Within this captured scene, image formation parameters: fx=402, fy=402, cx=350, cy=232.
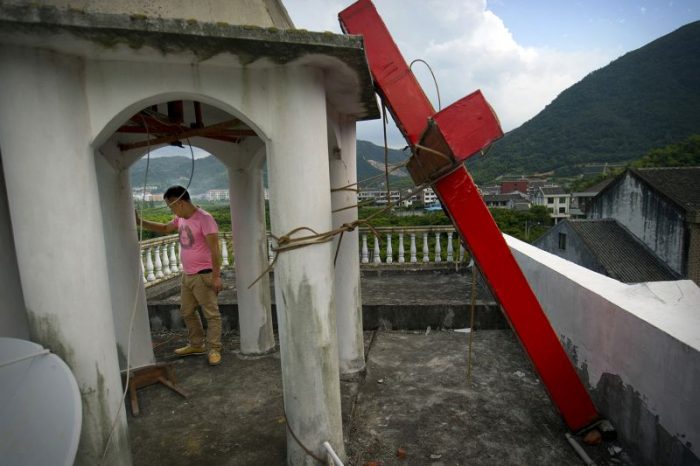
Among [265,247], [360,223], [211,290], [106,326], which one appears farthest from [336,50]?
[211,290]

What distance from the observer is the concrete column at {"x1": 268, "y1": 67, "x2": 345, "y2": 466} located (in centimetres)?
274

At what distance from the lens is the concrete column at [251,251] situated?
480cm

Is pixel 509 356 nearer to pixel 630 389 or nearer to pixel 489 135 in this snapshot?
pixel 630 389

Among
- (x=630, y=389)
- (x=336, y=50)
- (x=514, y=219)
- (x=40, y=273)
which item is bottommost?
(x=514, y=219)

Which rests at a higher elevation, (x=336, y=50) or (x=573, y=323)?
(x=336, y=50)

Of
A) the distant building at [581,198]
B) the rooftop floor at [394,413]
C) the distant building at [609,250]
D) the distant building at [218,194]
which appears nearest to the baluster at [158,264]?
the rooftop floor at [394,413]

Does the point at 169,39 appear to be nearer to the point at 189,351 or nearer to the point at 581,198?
the point at 189,351

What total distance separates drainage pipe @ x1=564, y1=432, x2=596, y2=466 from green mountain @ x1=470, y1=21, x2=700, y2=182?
7126 centimetres

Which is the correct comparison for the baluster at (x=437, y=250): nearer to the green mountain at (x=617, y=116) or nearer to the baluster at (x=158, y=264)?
the baluster at (x=158, y=264)

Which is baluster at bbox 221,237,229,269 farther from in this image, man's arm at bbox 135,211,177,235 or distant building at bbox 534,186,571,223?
distant building at bbox 534,186,571,223

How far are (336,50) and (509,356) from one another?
→ 12.7 ft

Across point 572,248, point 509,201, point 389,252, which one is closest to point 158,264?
point 389,252

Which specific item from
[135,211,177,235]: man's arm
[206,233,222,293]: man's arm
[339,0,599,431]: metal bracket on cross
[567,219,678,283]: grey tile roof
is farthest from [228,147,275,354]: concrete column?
[567,219,678,283]: grey tile roof

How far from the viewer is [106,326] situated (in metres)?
2.64
